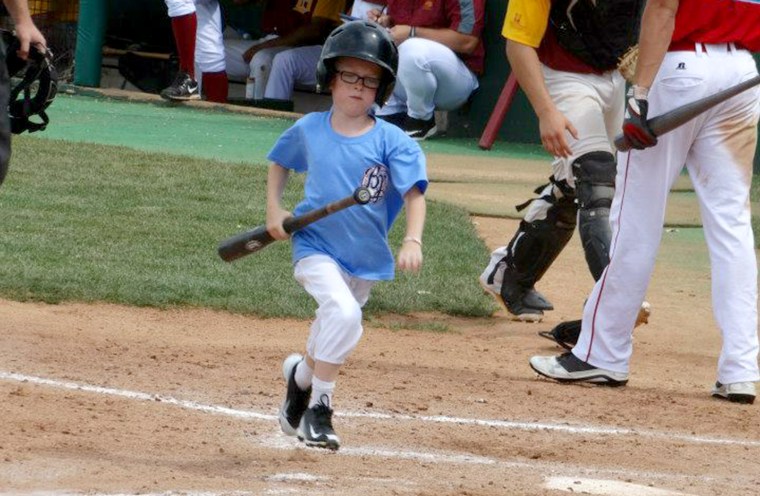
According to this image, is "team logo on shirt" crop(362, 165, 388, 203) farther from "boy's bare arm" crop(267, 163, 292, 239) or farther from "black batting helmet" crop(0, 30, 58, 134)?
"black batting helmet" crop(0, 30, 58, 134)

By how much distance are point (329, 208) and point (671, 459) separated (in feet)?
4.30

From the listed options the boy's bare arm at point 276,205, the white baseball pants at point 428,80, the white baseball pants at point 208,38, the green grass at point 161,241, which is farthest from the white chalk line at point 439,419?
the white baseball pants at point 208,38

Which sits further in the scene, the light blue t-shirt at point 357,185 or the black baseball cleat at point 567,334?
the black baseball cleat at point 567,334

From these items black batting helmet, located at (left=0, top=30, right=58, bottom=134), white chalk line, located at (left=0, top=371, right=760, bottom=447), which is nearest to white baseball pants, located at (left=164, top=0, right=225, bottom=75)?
black batting helmet, located at (left=0, top=30, right=58, bottom=134)

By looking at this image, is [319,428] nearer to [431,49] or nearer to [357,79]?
[357,79]

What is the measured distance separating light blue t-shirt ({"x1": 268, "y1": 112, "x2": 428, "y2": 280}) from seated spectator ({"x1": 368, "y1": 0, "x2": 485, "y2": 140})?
6979 millimetres

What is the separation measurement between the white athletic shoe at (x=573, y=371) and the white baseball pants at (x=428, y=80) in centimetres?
583

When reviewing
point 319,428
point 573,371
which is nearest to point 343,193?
point 319,428

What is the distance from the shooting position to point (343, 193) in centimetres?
448

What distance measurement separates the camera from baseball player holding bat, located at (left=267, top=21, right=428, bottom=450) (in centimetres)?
442

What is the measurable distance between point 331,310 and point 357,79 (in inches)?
28.1

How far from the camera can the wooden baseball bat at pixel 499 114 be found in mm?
12023

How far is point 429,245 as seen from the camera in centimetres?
824

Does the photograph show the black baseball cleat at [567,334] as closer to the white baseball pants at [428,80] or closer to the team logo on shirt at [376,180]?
the team logo on shirt at [376,180]
